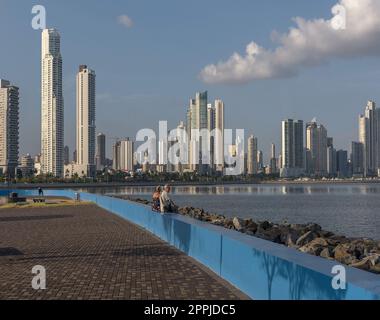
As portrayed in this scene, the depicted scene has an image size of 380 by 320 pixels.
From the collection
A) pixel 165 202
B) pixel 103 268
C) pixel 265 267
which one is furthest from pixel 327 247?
pixel 265 267

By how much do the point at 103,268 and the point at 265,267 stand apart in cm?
429

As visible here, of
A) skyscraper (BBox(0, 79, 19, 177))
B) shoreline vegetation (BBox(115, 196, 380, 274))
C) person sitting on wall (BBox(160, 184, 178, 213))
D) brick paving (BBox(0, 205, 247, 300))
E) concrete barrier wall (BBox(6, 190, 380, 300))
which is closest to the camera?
concrete barrier wall (BBox(6, 190, 380, 300))

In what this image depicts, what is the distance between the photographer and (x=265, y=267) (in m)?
8.02

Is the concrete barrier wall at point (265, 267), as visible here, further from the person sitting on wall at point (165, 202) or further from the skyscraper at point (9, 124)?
the skyscraper at point (9, 124)

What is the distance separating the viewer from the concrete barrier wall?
6109 mm

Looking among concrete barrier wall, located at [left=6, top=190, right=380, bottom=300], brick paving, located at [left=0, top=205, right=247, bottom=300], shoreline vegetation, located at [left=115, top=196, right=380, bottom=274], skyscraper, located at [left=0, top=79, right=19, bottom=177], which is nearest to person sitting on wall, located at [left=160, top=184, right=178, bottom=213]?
brick paving, located at [left=0, top=205, right=247, bottom=300]

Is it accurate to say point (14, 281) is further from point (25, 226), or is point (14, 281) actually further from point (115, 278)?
point (25, 226)

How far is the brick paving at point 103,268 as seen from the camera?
8.68 meters

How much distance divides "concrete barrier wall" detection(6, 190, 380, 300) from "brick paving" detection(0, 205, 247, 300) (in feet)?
0.94

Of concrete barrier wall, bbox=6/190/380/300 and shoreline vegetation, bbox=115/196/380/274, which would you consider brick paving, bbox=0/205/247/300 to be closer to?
concrete barrier wall, bbox=6/190/380/300

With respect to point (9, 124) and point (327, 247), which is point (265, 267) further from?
point (9, 124)

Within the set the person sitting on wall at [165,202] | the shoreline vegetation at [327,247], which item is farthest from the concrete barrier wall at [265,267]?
the shoreline vegetation at [327,247]
